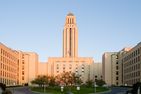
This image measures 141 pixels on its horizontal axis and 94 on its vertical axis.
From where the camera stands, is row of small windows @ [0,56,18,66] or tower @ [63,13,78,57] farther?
tower @ [63,13,78,57]

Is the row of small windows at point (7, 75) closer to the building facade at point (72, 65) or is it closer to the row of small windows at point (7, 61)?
the row of small windows at point (7, 61)

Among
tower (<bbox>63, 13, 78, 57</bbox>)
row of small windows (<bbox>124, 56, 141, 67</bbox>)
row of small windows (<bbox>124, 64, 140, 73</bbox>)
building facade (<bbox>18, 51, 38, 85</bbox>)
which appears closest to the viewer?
row of small windows (<bbox>124, 56, 141, 67</bbox>)

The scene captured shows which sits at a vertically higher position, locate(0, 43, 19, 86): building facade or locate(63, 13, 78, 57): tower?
locate(63, 13, 78, 57): tower

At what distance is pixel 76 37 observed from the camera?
197750mm

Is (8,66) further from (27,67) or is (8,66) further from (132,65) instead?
(132,65)

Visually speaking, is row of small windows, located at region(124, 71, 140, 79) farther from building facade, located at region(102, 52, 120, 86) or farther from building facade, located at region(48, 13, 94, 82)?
building facade, located at region(48, 13, 94, 82)

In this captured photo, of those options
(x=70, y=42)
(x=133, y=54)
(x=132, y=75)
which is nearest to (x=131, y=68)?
(x=132, y=75)

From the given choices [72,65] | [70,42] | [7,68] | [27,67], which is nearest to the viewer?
[7,68]

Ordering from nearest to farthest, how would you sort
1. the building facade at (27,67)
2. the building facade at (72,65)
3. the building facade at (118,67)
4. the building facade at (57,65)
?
1. the building facade at (118,67)
2. the building facade at (57,65)
3. the building facade at (27,67)
4. the building facade at (72,65)

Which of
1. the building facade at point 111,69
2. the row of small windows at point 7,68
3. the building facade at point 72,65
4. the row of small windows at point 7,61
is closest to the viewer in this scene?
the row of small windows at point 7,68

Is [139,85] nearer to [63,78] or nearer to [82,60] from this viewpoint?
[63,78]

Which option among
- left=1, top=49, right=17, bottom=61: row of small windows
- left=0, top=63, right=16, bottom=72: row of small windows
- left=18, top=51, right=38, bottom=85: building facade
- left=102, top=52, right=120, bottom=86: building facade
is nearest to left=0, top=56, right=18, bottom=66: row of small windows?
left=1, top=49, right=17, bottom=61: row of small windows

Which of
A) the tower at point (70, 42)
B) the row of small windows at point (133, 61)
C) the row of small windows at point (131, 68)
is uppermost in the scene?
the tower at point (70, 42)

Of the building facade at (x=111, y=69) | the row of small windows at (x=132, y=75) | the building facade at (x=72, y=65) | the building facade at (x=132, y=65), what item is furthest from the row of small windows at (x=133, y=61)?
the building facade at (x=72, y=65)
